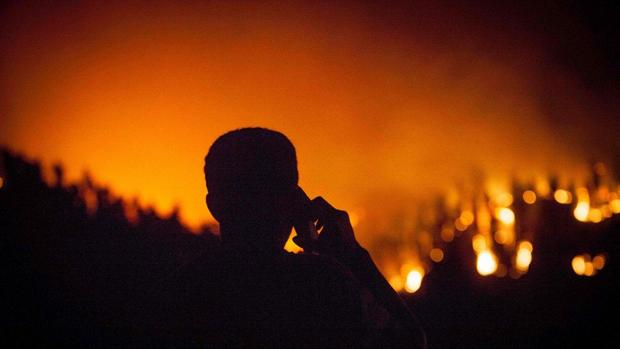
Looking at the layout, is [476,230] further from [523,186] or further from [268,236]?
[268,236]

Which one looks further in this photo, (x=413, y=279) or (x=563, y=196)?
(x=413, y=279)

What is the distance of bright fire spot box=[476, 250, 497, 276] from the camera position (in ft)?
153

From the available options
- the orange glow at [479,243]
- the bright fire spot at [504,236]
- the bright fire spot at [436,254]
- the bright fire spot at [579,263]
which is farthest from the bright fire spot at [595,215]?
the bright fire spot at [436,254]

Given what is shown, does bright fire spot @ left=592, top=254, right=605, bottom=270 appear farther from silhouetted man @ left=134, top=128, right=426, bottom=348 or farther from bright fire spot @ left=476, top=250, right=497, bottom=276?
silhouetted man @ left=134, top=128, right=426, bottom=348

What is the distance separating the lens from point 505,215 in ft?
167

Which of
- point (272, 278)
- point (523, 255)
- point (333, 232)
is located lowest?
point (272, 278)

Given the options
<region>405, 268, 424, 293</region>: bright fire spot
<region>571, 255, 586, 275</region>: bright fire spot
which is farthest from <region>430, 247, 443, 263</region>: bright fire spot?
<region>571, 255, 586, 275</region>: bright fire spot

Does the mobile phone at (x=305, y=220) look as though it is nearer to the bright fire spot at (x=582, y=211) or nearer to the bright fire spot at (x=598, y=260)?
the bright fire spot at (x=598, y=260)

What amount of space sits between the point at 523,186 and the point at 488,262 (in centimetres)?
788

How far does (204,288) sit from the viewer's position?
1.95m

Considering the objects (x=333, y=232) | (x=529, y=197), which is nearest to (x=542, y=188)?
(x=529, y=197)

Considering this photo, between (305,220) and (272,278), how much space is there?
315 millimetres

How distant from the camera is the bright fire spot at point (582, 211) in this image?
41.9 meters

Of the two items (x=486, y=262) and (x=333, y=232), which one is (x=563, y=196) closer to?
(x=486, y=262)
